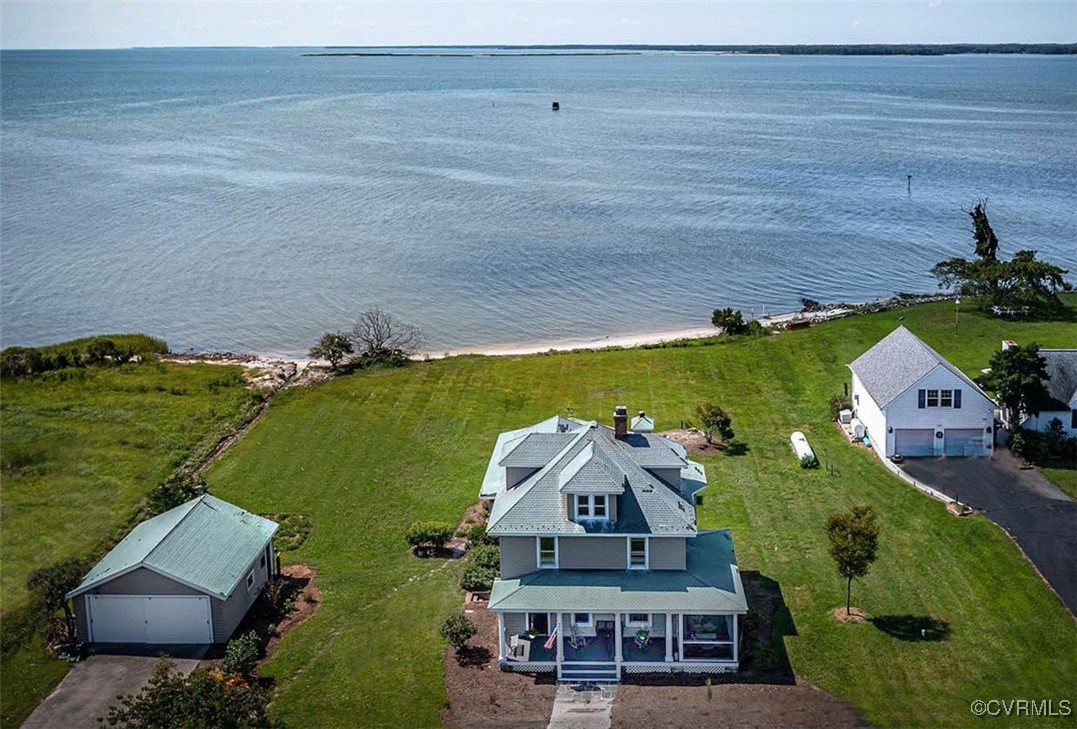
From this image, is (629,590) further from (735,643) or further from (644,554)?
(735,643)

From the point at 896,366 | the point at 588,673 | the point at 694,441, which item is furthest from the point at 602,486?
the point at 896,366

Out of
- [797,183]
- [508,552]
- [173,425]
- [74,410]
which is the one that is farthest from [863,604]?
[797,183]

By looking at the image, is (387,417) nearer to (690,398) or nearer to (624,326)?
(690,398)

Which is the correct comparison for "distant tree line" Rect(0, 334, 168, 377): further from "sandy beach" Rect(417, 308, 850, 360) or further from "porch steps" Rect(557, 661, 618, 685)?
"porch steps" Rect(557, 661, 618, 685)

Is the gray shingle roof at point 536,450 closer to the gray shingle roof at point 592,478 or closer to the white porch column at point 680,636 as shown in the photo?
the gray shingle roof at point 592,478

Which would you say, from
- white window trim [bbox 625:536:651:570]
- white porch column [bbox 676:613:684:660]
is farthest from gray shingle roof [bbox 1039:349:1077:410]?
white porch column [bbox 676:613:684:660]
